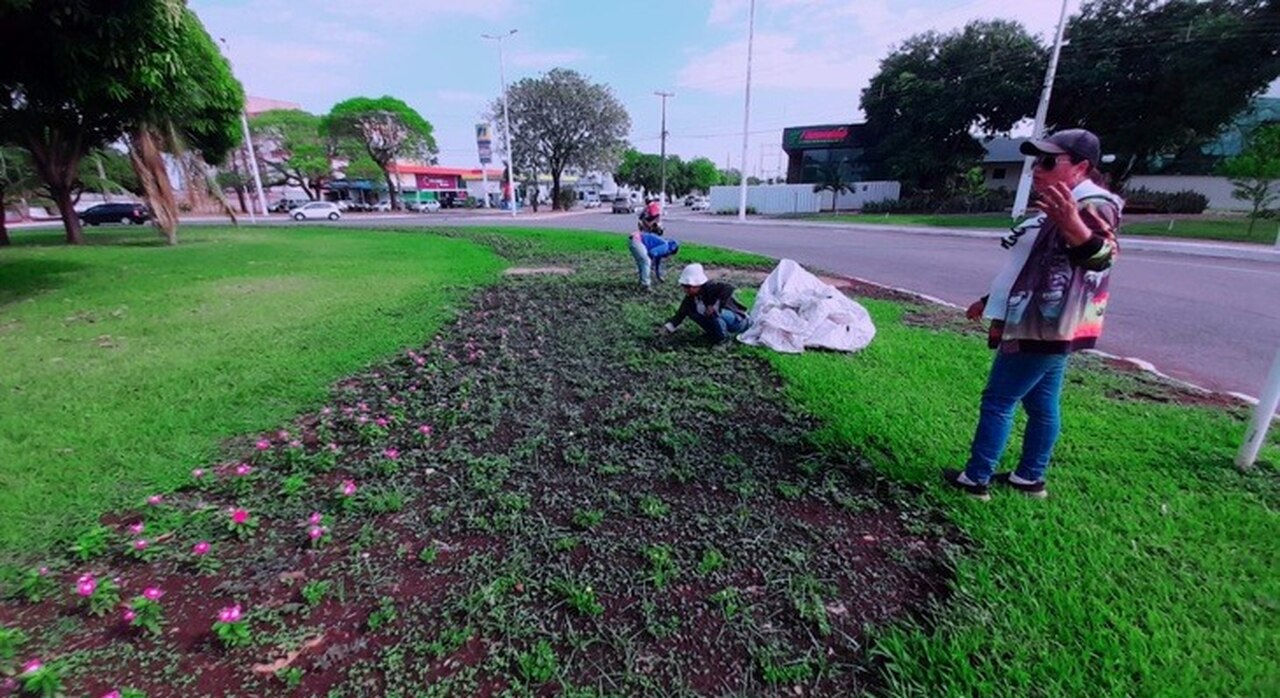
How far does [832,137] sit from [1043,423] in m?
42.8

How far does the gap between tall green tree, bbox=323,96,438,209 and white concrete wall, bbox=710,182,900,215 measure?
90.1ft

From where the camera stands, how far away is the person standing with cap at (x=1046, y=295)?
209cm

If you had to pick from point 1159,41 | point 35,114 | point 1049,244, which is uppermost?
point 1159,41

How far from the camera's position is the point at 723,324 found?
17.5 feet

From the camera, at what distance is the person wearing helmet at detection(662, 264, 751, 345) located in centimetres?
527

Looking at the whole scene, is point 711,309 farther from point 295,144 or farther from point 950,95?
point 295,144

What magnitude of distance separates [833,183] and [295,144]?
41.8 metres

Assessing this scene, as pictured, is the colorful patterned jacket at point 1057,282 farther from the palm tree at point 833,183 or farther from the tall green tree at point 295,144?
the tall green tree at point 295,144

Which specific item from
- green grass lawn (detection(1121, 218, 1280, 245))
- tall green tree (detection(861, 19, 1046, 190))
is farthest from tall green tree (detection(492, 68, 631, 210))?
green grass lawn (detection(1121, 218, 1280, 245))

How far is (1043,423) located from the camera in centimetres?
255

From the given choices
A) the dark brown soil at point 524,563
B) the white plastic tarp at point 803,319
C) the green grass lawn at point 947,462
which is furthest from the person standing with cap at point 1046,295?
the white plastic tarp at point 803,319

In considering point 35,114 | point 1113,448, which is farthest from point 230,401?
point 35,114

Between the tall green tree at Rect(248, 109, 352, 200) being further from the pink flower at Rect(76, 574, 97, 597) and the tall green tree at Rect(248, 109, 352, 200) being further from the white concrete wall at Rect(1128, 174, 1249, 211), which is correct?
the white concrete wall at Rect(1128, 174, 1249, 211)

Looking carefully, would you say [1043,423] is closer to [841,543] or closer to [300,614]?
[841,543]
